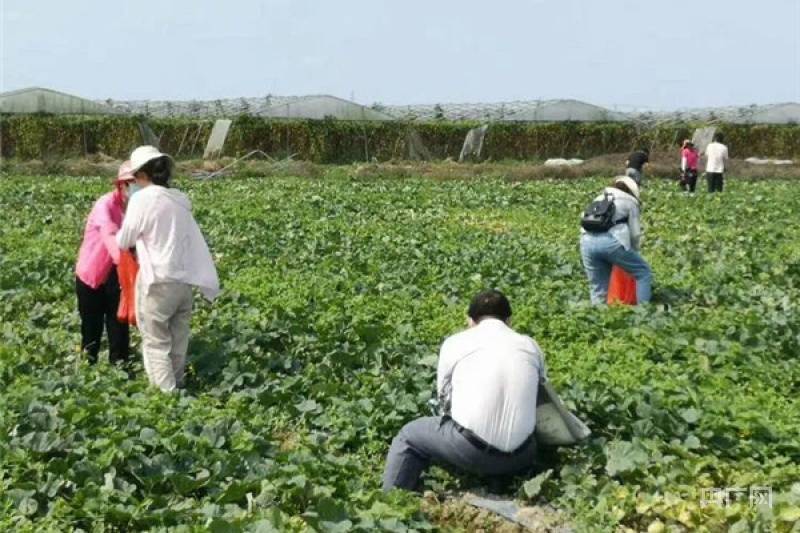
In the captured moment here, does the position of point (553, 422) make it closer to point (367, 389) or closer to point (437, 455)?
point (437, 455)

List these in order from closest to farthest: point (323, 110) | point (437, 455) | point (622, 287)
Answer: point (437, 455)
point (622, 287)
point (323, 110)

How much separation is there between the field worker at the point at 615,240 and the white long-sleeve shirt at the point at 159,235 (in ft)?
13.9

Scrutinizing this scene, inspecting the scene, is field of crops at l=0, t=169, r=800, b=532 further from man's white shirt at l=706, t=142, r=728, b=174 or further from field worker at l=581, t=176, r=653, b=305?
man's white shirt at l=706, t=142, r=728, b=174

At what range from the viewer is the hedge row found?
130 ft

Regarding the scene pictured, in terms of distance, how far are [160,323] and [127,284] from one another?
1.95 feet

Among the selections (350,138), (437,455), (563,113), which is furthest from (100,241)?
(563,113)

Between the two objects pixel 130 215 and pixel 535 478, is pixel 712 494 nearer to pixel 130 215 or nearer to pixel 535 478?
pixel 535 478

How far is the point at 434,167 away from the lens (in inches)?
1398

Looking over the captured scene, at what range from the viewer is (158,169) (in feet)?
23.0

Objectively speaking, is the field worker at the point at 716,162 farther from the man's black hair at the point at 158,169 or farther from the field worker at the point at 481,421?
the field worker at the point at 481,421

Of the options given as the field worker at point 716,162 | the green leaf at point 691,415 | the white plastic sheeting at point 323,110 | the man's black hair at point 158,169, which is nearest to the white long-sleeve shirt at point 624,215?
the green leaf at point 691,415

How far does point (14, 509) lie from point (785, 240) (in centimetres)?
1259

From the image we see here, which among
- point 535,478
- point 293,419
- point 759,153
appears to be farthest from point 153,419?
point 759,153

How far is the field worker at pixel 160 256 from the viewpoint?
694cm
